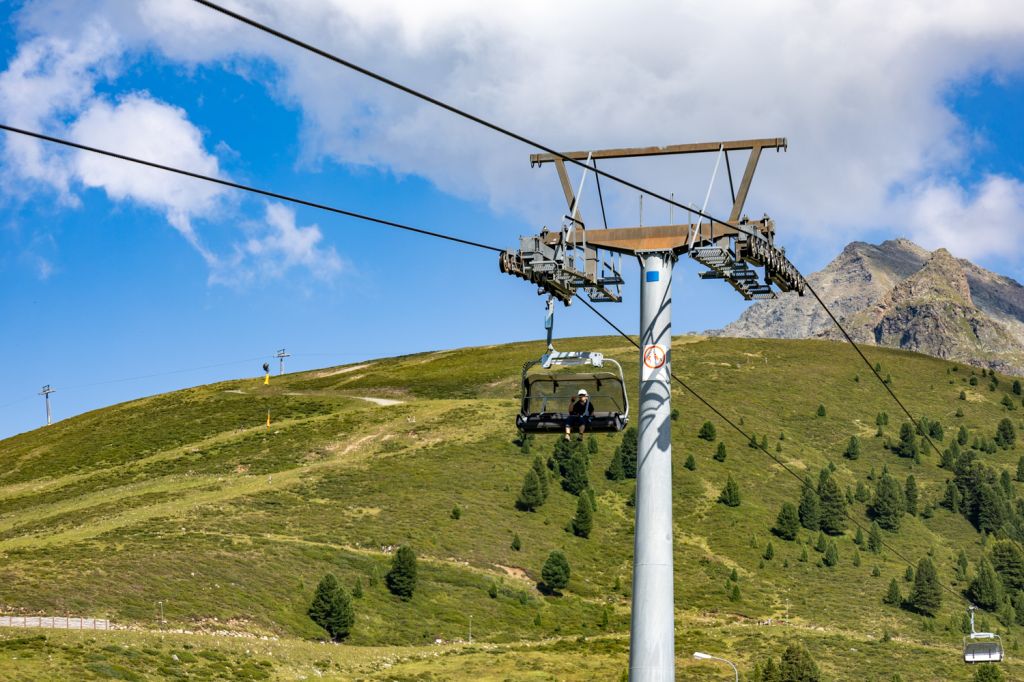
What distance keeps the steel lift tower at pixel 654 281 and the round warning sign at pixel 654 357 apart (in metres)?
0.02

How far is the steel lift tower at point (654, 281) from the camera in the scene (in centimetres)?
1942

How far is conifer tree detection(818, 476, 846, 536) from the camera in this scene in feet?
413

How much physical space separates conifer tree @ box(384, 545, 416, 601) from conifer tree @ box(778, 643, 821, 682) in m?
31.1

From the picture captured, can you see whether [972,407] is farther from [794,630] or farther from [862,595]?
[794,630]

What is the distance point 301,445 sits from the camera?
5394 inches

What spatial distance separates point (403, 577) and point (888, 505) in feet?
201

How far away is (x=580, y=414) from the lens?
27.2 meters

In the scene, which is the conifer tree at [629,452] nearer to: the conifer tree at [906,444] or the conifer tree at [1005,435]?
the conifer tree at [906,444]

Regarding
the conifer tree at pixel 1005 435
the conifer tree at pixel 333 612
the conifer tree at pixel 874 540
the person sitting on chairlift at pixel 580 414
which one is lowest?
the conifer tree at pixel 333 612

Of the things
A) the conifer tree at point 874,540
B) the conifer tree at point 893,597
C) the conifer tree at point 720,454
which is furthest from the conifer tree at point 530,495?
the conifer tree at point 874,540

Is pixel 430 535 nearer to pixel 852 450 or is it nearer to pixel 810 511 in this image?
pixel 810 511

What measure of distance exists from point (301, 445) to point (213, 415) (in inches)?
1092

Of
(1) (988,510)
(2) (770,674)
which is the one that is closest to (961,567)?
(1) (988,510)

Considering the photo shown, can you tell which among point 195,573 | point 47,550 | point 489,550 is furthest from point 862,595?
point 47,550
